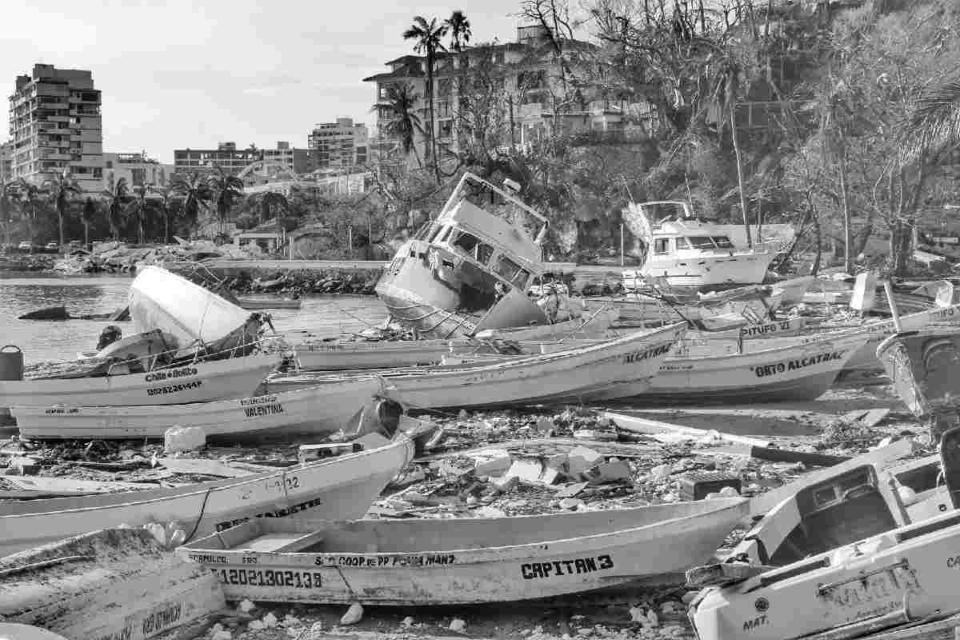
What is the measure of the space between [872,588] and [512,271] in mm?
18641

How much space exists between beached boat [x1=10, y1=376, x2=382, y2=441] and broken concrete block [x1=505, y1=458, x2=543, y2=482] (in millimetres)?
3559

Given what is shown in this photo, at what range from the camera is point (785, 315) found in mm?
26125

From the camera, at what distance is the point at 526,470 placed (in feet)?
37.2

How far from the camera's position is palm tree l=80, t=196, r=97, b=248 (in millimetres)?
93500

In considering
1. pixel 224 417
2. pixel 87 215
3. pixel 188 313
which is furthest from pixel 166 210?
pixel 224 417

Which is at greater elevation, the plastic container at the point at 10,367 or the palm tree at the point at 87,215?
the palm tree at the point at 87,215

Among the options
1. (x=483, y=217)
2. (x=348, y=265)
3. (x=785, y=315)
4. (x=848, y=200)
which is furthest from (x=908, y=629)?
(x=348, y=265)

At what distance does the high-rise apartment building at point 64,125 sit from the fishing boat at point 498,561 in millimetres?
123469

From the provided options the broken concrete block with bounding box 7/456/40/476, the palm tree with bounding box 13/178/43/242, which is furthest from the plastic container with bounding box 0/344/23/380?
the palm tree with bounding box 13/178/43/242

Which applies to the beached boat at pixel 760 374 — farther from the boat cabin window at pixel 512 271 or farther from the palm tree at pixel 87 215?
the palm tree at pixel 87 215

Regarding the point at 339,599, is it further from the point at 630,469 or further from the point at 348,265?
the point at 348,265

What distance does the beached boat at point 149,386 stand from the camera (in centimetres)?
1555

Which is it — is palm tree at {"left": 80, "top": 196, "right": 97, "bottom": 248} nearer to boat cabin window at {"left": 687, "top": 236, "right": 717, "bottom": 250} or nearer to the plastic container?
boat cabin window at {"left": 687, "top": 236, "right": 717, "bottom": 250}

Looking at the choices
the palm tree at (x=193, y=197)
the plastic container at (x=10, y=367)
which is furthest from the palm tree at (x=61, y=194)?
the plastic container at (x=10, y=367)
